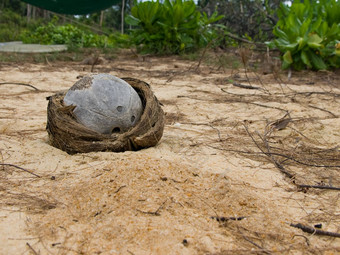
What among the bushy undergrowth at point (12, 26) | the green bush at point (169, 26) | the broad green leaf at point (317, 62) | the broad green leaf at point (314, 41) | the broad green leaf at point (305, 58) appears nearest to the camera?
the broad green leaf at point (314, 41)

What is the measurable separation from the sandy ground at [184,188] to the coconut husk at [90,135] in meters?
0.06

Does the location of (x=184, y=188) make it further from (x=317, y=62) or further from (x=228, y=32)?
(x=228, y=32)

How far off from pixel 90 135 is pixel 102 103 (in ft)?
0.77

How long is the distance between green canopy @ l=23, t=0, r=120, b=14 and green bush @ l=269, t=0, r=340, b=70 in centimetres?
496

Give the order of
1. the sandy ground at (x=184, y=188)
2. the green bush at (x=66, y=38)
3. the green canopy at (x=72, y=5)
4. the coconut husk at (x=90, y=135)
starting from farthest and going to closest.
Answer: the green bush at (x=66, y=38), the green canopy at (x=72, y=5), the coconut husk at (x=90, y=135), the sandy ground at (x=184, y=188)

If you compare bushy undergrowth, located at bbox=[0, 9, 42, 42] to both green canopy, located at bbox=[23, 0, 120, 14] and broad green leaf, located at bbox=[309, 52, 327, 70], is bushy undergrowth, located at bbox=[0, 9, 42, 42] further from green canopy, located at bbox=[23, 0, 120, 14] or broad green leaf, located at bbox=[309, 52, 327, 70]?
broad green leaf, located at bbox=[309, 52, 327, 70]

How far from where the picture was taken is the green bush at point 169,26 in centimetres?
759

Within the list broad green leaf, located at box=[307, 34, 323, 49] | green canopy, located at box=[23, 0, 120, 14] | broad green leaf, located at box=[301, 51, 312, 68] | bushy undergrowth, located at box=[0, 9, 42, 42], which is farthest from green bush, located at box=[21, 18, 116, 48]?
broad green leaf, located at box=[307, 34, 323, 49]

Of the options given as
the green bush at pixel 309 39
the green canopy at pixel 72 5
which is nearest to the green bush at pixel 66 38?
the green canopy at pixel 72 5

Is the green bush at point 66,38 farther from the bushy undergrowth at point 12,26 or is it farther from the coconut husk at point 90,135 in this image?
the coconut husk at point 90,135

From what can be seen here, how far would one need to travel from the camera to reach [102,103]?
2.62 meters

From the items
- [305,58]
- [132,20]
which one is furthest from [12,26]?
[305,58]

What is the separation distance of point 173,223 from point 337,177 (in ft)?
4.19

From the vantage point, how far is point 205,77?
6066mm
